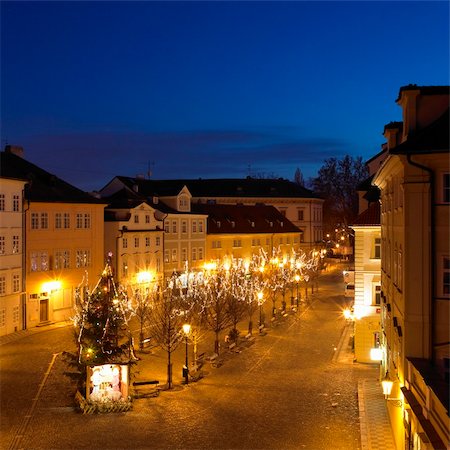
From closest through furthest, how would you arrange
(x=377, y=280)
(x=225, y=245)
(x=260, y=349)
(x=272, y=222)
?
(x=377, y=280) < (x=260, y=349) < (x=225, y=245) < (x=272, y=222)

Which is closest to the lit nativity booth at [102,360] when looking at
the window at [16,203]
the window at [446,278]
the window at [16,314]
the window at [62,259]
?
the window at [446,278]

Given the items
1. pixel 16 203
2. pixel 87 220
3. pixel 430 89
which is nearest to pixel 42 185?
pixel 87 220

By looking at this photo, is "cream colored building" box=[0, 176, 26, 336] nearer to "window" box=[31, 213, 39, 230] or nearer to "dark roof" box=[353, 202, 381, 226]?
"window" box=[31, 213, 39, 230]

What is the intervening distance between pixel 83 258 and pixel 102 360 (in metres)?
23.3

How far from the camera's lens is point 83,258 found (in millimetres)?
45062

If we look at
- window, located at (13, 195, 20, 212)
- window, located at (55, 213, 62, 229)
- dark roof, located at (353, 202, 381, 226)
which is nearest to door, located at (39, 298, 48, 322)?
window, located at (55, 213, 62, 229)

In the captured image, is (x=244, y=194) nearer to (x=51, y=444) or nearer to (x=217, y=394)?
(x=217, y=394)

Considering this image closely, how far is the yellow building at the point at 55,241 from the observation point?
40.2 meters

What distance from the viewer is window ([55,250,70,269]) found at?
42.5 metres

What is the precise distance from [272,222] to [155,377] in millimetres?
48743

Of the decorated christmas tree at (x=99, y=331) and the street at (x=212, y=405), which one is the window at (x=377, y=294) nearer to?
the street at (x=212, y=405)

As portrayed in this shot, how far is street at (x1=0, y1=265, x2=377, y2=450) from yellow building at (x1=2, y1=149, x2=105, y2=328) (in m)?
7.05

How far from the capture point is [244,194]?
8612 cm

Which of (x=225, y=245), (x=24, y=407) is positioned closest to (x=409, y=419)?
(x=24, y=407)
